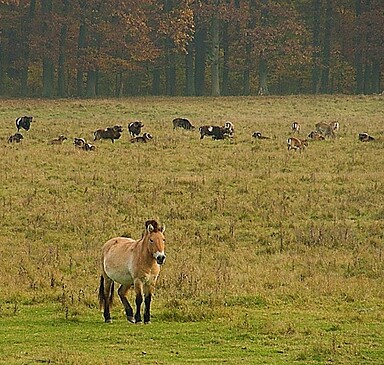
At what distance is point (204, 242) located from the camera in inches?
811

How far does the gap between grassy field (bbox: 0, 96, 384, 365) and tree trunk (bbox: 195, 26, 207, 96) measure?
26533mm

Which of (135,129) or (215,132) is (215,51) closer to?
(135,129)

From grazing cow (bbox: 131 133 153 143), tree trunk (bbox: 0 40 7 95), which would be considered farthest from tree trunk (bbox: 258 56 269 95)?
grazing cow (bbox: 131 133 153 143)

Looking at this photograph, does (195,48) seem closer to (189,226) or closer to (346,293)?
(189,226)

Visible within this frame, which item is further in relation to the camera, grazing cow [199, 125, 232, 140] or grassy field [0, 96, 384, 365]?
grazing cow [199, 125, 232, 140]

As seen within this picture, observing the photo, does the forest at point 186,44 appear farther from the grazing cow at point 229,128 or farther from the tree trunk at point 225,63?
the grazing cow at point 229,128

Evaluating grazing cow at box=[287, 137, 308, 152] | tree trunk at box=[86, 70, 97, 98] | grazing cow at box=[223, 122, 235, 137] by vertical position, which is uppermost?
tree trunk at box=[86, 70, 97, 98]

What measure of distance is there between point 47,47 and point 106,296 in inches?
2003

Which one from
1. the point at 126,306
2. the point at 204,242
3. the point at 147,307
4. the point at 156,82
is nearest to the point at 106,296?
the point at 126,306

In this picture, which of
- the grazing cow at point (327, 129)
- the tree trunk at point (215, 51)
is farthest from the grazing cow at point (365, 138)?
the tree trunk at point (215, 51)

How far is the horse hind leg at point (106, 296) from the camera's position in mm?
12586

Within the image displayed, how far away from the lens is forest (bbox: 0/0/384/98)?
203ft

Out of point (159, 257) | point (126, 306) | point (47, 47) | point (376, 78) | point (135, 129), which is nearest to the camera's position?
point (159, 257)

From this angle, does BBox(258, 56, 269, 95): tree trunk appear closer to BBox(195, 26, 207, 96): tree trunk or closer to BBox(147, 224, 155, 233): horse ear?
BBox(195, 26, 207, 96): tree trunk
